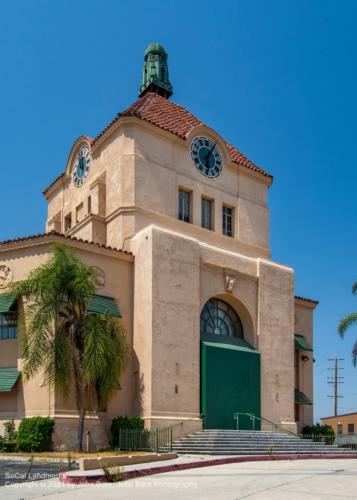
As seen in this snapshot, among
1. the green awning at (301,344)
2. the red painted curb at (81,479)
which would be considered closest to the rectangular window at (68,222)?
the green awning at (301,344)

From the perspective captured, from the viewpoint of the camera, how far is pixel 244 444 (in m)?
25.2

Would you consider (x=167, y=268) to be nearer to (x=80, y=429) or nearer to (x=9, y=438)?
(x=80, y=429)

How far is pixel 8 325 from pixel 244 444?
10.9m

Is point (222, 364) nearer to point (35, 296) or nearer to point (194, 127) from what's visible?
point (35, 296)

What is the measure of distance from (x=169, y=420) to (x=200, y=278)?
672cm

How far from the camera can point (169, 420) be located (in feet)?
84.4

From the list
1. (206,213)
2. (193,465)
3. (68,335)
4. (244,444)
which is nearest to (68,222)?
(206,213)

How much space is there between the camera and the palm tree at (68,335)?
2328 centimetres

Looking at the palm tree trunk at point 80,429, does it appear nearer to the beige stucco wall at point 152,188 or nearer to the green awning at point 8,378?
the green awning at point 8,378

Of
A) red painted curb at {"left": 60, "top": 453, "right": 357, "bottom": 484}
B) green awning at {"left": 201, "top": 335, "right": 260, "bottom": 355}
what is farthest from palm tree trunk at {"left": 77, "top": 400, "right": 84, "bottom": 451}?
green awning at {"left": 201, "top": 335, "right": 260, "bottom": 355}

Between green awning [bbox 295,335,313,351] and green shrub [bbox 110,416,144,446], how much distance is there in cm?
1272

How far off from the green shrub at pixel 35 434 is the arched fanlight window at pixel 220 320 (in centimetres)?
900

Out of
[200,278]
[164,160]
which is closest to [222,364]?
[200,278]

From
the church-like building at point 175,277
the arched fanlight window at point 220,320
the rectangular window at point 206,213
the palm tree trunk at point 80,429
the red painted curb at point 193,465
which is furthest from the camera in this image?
the rectangular window at point 206,213
